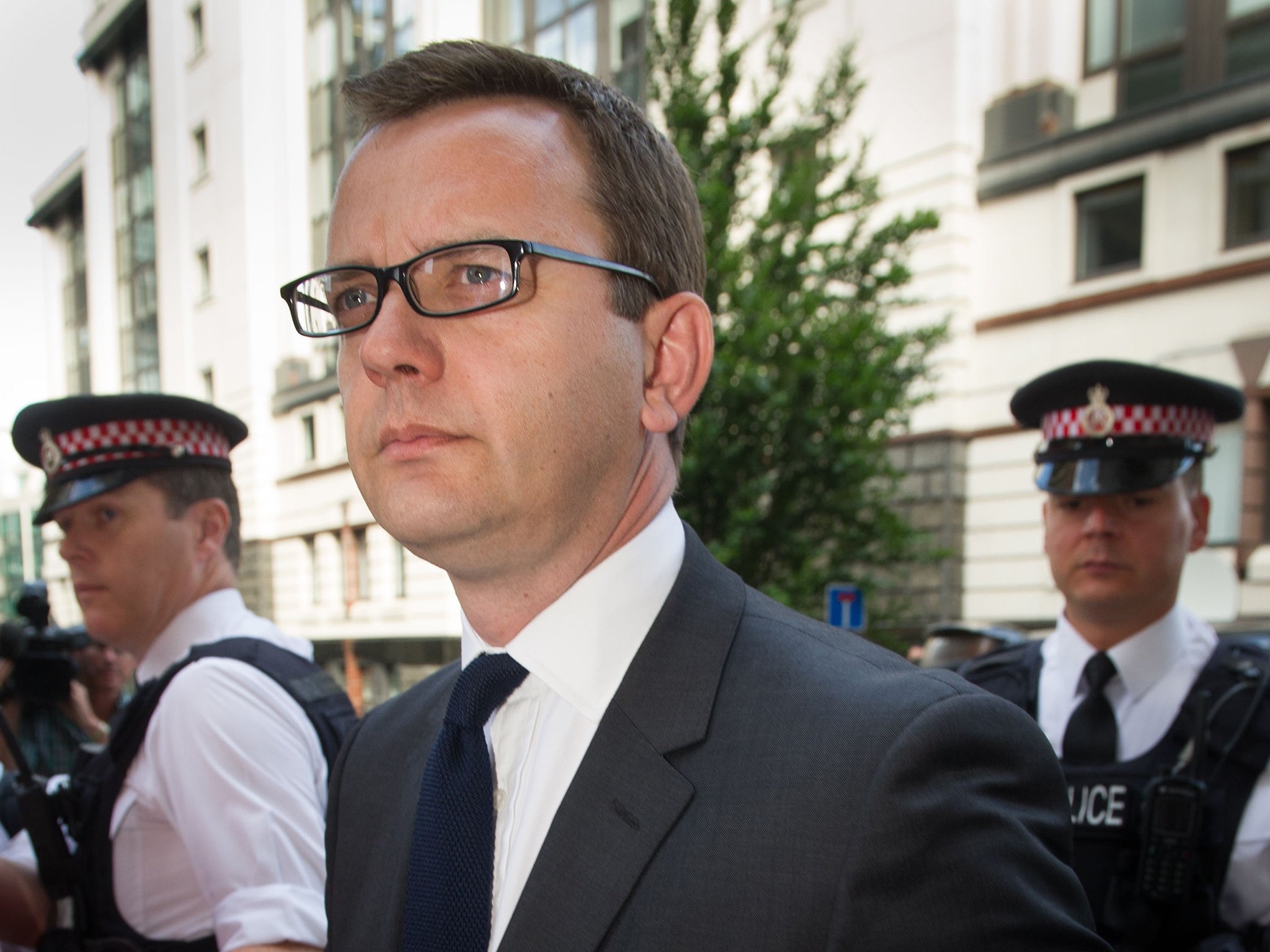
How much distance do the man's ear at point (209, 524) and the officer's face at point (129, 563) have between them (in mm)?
38

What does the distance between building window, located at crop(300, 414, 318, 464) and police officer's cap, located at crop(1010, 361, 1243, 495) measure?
11764 millimetres

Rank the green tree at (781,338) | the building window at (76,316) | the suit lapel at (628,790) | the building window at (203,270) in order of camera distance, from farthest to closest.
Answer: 1. the building window at (203,270)
2. the building window at (76,316)
3. the green tree at (781,338)
4. the suit lapel at (628,790)

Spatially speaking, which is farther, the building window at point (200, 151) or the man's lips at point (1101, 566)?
the building window at point (200, 151)

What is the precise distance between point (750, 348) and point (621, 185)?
4.70m

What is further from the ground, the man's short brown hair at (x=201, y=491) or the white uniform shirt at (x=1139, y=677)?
the man's short brown hair at (x=201, y=491)

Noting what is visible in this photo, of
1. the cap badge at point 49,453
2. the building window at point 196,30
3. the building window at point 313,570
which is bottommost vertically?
the building window at point 313,570

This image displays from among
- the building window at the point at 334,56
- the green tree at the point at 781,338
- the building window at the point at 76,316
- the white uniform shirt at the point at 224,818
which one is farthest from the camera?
the building window at the point at 76,316

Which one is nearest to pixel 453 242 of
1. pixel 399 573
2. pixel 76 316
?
pixel 399 573

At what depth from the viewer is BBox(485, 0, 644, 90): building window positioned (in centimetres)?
969

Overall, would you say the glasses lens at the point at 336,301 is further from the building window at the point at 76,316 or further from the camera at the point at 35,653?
the building window at the point at 76,316

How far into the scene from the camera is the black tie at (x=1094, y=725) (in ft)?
7.00

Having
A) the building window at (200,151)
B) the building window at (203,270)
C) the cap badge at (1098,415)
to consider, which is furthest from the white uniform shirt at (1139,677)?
the building window at (200,151)

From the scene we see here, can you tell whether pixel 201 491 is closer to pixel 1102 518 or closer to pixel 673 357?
pixel 673 357

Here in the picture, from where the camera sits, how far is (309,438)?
42.6ft
